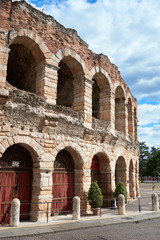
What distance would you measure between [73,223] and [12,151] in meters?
3.51

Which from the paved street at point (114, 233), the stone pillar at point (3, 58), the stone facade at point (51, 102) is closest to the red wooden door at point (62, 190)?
the stone facade at point (51, 102)

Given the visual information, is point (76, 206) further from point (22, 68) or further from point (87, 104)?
point (22, 68)

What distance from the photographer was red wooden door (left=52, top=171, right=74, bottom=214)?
10320 millimetres

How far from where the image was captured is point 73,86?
12273 mm

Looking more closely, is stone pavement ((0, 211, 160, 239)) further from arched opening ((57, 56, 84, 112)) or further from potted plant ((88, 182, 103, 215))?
arched opening ((57, 56, 84, 112))

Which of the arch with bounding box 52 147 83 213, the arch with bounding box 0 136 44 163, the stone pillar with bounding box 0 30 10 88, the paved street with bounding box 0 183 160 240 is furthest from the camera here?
the arch with bounding box 52 147 83 213

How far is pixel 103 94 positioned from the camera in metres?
14.1

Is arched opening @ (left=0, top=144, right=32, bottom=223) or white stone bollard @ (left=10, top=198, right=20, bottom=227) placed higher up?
arched opening @ (left=0, top=144, right=32, bottom=223)

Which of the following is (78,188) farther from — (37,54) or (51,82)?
(37,54)

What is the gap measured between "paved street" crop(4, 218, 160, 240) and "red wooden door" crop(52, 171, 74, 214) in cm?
279

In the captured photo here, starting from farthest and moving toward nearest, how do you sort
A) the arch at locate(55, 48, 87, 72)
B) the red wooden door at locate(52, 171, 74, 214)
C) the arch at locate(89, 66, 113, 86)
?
the arch at locate(89, 66, 113, 86) → the arch at locate(55, 48, 87, 72) → the red wooden door at locate(52, 171, 74, 214)

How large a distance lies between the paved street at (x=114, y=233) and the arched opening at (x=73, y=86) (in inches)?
222

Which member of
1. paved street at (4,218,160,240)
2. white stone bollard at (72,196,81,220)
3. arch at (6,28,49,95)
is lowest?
paved street at (4,218,160,240)

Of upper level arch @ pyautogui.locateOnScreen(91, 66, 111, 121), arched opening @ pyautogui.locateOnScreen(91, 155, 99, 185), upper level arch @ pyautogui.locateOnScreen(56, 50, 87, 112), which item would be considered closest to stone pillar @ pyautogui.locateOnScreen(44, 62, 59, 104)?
upper level arch @ pyautogui.locateOnScreen(56, 50, 87, 112)
